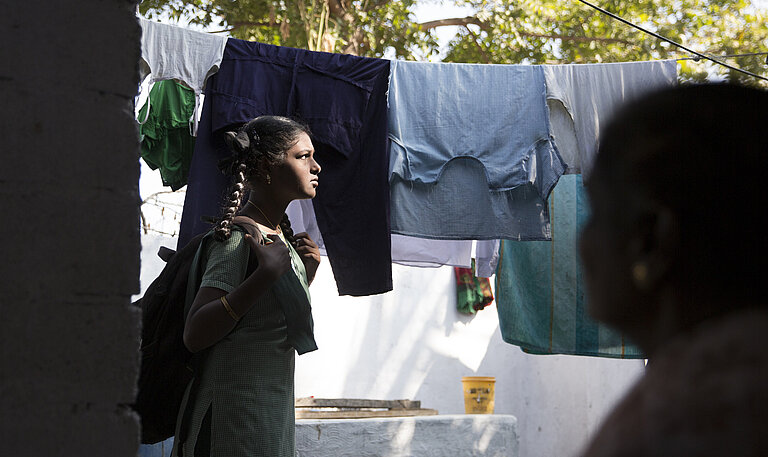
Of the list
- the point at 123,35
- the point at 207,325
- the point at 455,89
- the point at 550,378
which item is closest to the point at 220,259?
the point at 207,325

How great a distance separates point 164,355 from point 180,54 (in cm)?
194

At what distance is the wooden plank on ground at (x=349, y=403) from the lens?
680cm

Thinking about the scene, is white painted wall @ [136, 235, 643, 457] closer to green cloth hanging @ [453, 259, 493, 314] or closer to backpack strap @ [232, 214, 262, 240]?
green cloth hanging @ [453, 259, 493, 314]

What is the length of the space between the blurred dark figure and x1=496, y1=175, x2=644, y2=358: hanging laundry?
4.31 metres

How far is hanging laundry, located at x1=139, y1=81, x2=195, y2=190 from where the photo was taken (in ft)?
13.2

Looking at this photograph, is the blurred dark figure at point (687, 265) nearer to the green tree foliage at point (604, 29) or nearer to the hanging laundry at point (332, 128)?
the hanging laundry at point (332, 128)

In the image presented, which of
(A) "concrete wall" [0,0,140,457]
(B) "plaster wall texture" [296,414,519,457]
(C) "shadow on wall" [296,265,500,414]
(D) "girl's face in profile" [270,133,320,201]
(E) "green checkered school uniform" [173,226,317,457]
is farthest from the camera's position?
(C) "shadow on wall" [296,265,500,414]

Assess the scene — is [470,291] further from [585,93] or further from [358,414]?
[585,93]

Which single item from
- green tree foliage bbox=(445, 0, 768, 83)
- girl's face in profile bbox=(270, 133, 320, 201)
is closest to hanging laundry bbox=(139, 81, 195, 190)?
girl's face in profile bbox=(270, 133, 320, 201)

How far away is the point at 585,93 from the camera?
4191 mm

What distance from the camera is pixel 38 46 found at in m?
1.32

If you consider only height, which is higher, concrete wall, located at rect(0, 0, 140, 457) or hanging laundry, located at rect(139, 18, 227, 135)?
hanging laundry, located at rect(139, 18, 227, 135)

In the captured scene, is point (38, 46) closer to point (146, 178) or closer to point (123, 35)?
point (123, 35)

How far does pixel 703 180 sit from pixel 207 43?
3500 mm
